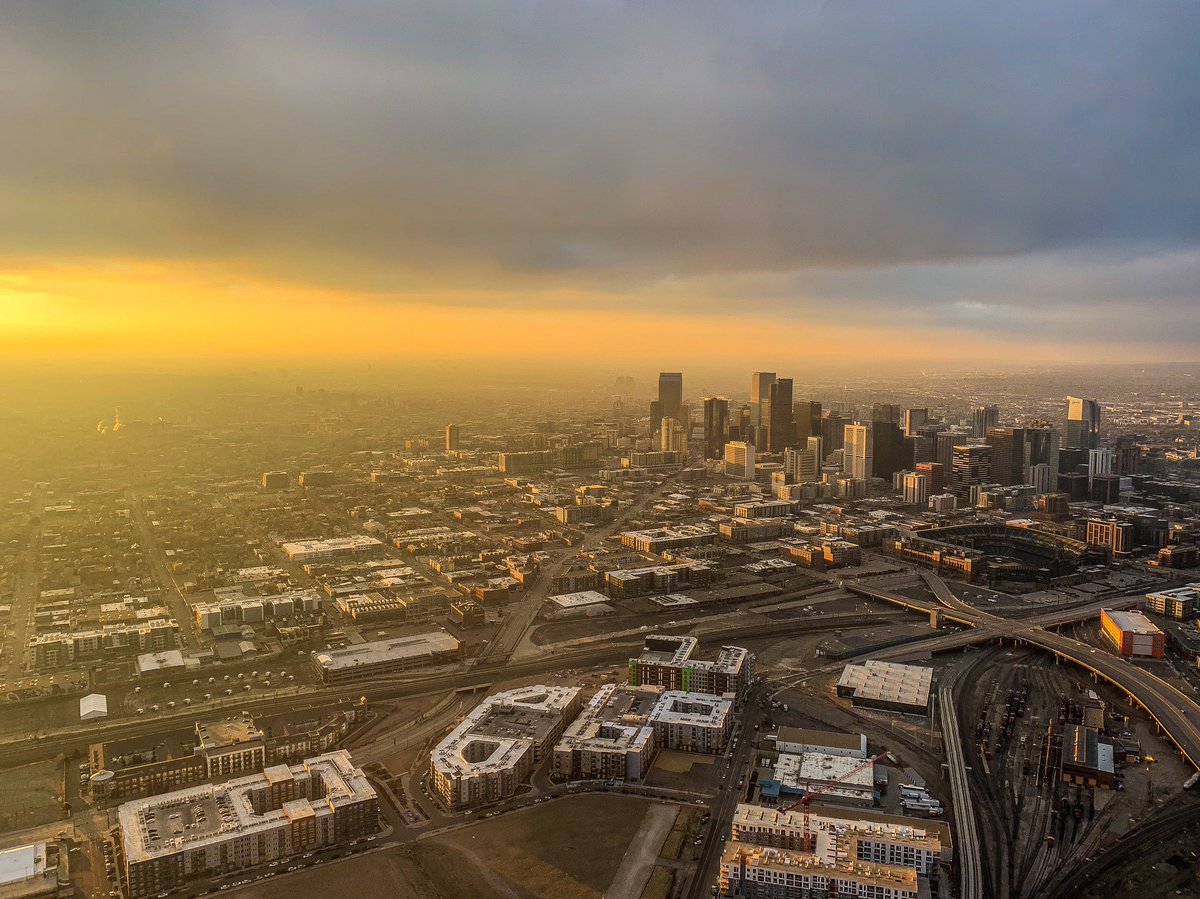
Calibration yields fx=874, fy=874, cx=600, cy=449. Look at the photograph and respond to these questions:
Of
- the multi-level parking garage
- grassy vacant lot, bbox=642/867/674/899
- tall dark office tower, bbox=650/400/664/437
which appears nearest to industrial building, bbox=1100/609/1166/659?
the multi-level parking garage

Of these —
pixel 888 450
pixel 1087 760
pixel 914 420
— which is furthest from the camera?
pixel 914 420

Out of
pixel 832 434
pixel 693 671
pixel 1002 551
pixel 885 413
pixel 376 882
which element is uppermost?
pixel 885 413

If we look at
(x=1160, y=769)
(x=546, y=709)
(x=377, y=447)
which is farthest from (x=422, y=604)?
(x=377, y=447)

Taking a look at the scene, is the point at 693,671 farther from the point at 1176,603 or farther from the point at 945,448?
the point at 945,448

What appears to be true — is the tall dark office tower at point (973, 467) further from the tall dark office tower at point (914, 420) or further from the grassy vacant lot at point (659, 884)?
the grassy vacant lot at point (659, 884)

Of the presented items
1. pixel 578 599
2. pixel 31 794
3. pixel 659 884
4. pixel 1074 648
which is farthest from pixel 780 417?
pixel 31 794

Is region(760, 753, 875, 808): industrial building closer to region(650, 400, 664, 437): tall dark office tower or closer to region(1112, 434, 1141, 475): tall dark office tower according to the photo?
region(1112, 434, 1141, 475): tall dark office tower
